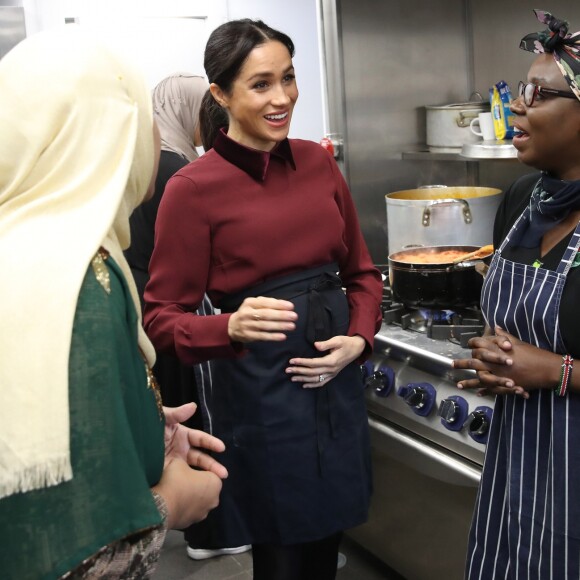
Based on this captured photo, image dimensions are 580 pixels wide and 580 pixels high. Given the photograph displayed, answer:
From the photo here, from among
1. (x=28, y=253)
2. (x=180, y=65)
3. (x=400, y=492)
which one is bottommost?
(x=400, y=492)

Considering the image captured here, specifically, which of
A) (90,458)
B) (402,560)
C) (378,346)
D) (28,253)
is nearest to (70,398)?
(90,458)

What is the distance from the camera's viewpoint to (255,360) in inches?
72.1

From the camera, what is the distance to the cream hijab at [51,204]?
0.98 meters

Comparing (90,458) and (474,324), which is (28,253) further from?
(474,324)

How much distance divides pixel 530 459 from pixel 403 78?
64.8 inches

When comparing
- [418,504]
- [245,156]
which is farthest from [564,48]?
[418,504]

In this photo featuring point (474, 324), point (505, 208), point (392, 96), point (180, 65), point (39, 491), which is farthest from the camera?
point (180, 65)

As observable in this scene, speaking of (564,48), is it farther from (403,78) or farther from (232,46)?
(403,78)

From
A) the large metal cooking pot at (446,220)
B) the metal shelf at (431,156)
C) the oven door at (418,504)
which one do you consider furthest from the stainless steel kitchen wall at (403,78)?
the oven door at (418,504)

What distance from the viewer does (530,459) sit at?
1.60 m

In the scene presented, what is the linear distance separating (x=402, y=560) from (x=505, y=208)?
1.14 meters

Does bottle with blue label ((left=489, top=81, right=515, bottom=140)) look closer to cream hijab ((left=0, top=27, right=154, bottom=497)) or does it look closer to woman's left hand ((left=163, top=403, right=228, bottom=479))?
woman's left hand ((left=163, top=403, right=228, bottom=479))

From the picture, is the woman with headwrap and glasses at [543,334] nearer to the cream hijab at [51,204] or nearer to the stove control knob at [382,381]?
the stove control knob at [382,381]

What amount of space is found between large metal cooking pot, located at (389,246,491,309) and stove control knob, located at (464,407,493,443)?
33 cm
